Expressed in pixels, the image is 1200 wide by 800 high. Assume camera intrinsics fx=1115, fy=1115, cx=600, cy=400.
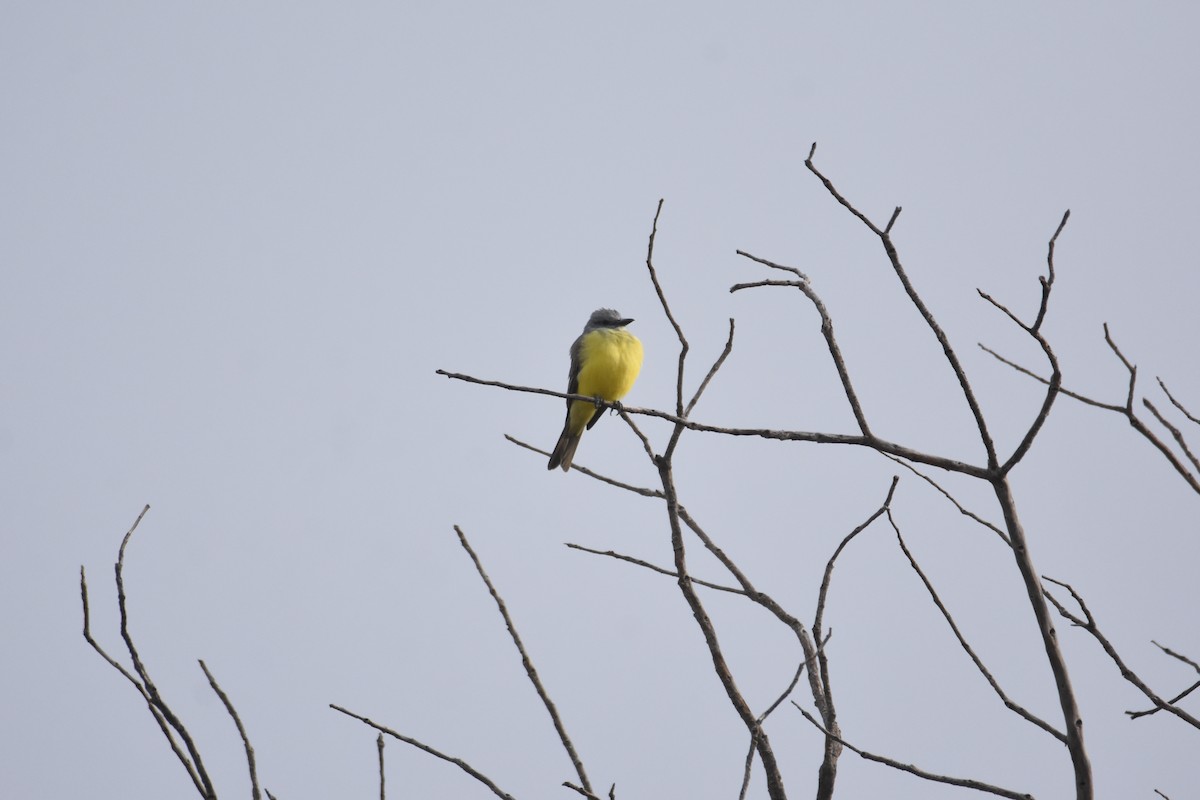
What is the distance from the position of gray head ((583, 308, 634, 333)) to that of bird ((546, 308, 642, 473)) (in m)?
0.07

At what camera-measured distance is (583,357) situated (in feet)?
34.3

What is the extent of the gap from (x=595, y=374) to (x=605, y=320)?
1359 mm

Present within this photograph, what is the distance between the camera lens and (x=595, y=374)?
33.2 feet

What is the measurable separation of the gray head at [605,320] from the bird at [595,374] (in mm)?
70

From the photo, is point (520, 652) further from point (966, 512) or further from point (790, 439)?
point (966, 512)

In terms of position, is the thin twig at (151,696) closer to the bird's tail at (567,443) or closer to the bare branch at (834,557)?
the bare branch at (834,557)

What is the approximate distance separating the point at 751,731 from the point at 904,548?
71cm

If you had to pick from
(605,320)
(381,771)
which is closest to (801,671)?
(381,771)

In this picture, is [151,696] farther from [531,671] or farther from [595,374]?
[595,374]

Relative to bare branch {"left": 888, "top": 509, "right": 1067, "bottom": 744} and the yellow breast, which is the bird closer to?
the yellow breast

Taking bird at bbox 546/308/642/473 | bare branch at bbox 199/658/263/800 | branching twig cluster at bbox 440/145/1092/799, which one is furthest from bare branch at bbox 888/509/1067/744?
bird at bbox 546/308/642/473

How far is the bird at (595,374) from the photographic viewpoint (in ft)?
33.1

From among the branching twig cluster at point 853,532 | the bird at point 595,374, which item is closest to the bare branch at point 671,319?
the branching twig cluster at point 853,532

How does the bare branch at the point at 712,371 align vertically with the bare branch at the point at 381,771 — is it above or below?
above
